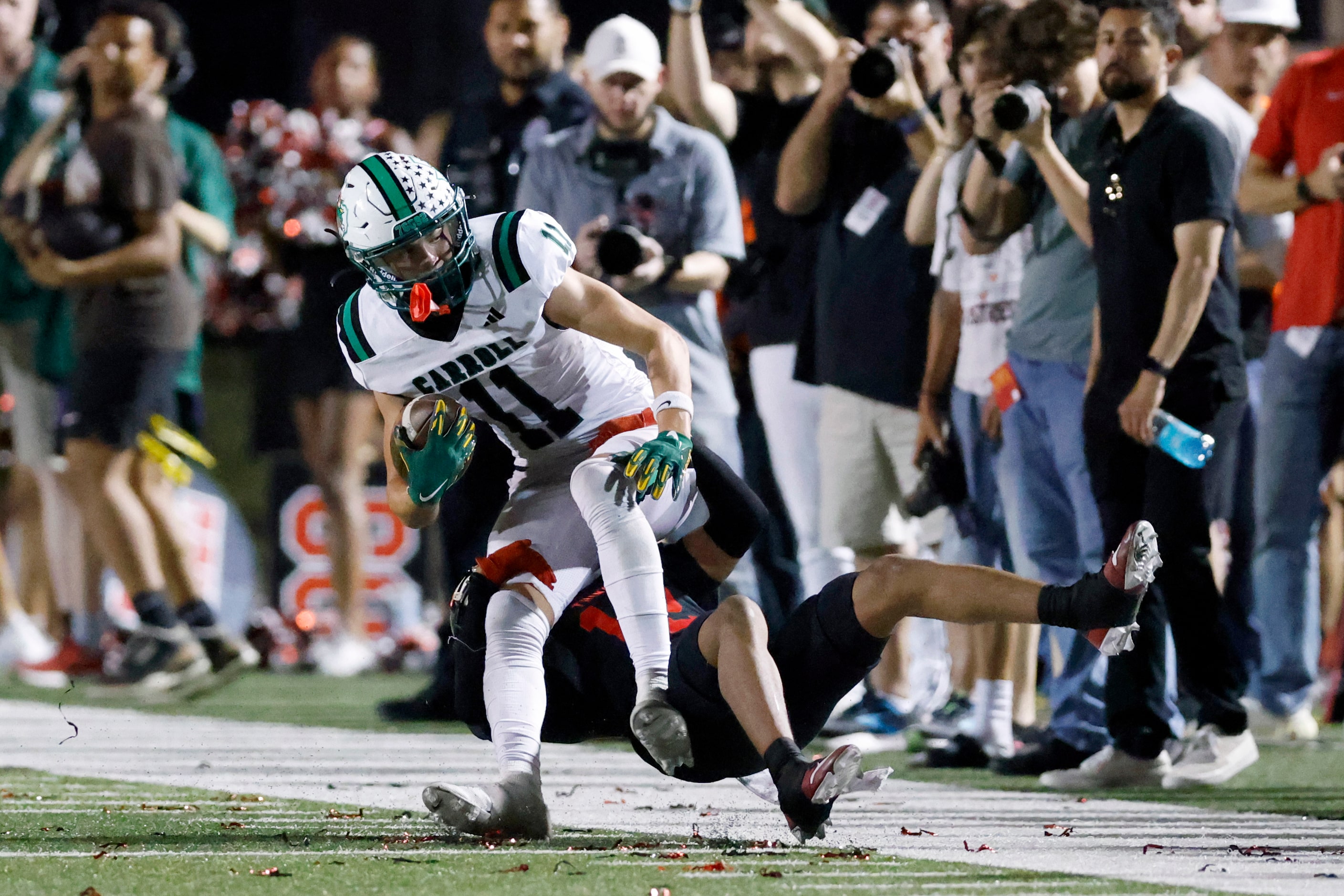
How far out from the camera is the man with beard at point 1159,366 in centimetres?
548

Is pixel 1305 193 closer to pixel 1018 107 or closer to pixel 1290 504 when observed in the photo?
pixel 1290 504

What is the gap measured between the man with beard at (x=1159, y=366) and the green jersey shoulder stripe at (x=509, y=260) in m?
1.82

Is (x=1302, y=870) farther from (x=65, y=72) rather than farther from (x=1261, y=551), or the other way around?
(x=65, y=72)

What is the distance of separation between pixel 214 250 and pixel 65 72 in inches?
41.3

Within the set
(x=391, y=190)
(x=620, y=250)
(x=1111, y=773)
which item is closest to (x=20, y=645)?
(x=620, y=250)

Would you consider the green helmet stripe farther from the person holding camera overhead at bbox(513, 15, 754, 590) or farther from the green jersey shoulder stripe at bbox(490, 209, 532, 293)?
the person holding camera overhead at bbox(513, 15, 754, 590)

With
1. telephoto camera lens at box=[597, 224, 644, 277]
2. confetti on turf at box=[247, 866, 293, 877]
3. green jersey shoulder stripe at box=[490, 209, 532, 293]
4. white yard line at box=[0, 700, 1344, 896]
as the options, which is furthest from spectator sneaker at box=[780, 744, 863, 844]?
telephoto camera lens at box=[597, 224, 644, 277]

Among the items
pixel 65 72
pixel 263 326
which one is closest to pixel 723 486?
pixel 65 72

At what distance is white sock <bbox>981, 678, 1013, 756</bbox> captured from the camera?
6180mm

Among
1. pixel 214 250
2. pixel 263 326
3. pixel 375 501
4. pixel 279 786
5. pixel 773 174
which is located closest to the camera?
pixel 279 786

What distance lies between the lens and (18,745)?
21.5 ft

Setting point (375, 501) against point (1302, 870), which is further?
point (375, 501)

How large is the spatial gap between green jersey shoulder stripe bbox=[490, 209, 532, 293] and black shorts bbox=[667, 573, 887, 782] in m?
0.85

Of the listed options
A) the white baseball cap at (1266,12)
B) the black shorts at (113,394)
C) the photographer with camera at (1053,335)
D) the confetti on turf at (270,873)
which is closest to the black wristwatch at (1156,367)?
the photographer with camera at (1053,335)
